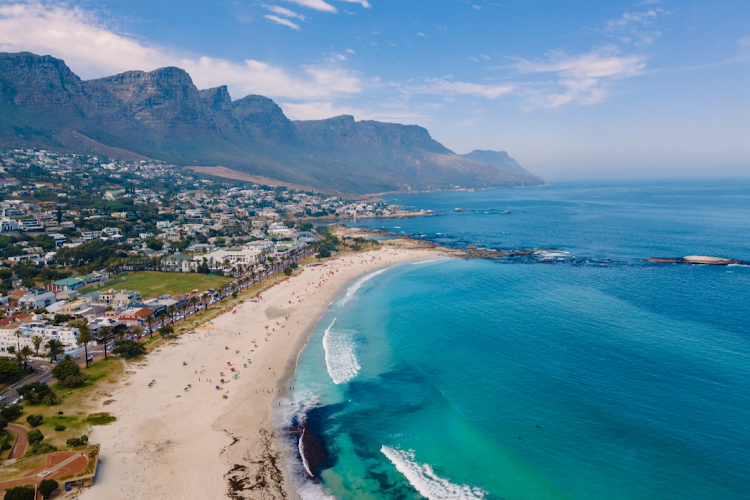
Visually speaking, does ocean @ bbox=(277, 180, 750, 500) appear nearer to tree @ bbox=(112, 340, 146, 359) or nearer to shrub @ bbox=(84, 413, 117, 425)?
shrub @ bbox=(84, 413, 117, 425)

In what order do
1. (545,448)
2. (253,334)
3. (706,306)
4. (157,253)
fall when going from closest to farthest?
1. (545,448)
2. (253,334)
3. (706,306)
4. (157,253)

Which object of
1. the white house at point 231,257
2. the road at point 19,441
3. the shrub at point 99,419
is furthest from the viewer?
the white house at point 231,257

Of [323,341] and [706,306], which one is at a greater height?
[706,306]

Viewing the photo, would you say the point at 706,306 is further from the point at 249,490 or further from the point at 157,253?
the point at 157,253

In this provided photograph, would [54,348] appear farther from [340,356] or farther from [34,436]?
[340,356]

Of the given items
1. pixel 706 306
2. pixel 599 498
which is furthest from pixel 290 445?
pixel 706 306

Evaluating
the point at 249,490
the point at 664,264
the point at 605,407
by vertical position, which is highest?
the point at 664,264

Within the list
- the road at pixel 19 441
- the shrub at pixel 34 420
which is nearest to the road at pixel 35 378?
the road at pixel 19 441

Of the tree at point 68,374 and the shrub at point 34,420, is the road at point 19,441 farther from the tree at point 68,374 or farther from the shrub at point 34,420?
the tree at point 68,374
